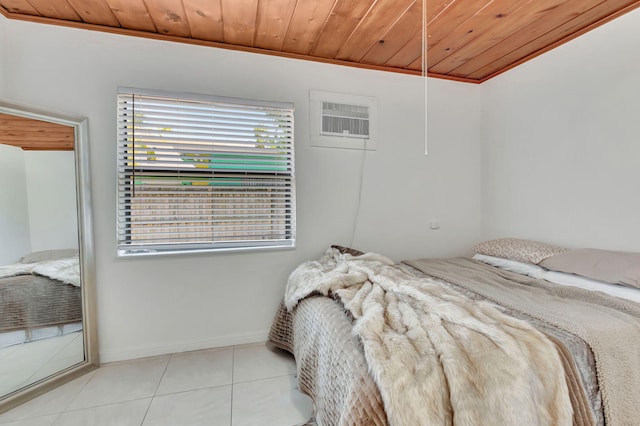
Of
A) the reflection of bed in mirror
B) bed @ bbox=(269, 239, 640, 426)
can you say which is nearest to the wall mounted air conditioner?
bed @ bbox=(269, 239, 640, 426)

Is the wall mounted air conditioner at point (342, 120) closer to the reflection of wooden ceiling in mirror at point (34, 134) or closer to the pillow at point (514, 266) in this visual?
the pillow at point (514, 266)

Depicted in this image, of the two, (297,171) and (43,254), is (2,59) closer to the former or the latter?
(43,254)

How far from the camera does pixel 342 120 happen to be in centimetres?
253

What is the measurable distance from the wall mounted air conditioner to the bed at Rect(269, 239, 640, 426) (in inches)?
49.3

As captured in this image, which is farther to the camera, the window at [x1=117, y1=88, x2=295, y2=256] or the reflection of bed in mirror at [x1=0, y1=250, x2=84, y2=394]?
the window at [x1=117, y1=88, x2=295, y2=256]

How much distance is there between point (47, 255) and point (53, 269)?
0.10 meters

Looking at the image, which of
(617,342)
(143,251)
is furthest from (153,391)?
(617,342)

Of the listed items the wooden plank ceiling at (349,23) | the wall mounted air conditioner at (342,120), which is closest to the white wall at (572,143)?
the wooden plank ceiling at (349,23)

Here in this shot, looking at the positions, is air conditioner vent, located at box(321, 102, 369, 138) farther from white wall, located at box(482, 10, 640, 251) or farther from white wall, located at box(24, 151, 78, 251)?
white wall, located at box(24, 151, 78, 251)

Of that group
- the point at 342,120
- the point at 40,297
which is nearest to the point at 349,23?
the point at 342,120

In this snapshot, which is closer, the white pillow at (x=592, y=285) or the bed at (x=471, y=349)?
the bed at (x=471, y=349)

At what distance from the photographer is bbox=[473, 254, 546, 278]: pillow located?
1970mm

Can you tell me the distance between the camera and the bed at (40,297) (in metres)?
1.73

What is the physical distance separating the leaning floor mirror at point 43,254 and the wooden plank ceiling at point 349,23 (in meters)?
0.75
